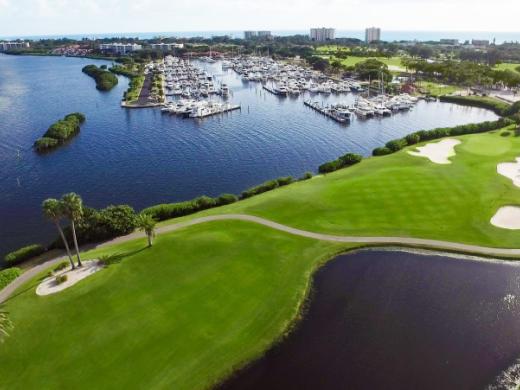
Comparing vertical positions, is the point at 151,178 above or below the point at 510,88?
below

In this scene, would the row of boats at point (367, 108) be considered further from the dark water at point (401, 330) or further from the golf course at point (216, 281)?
the dark water at point (401, 330)

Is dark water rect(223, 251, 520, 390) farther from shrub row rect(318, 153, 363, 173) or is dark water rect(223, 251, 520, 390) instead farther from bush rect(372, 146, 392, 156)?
bush rect(372, 146, 392, 156)

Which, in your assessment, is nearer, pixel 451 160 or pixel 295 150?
pixel 451 160

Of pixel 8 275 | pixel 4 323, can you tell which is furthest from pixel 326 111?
pixel 4 323

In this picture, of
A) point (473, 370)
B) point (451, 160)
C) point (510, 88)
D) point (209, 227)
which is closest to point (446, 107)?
point (510, 88)

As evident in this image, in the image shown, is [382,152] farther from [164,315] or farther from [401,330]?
[164,315]

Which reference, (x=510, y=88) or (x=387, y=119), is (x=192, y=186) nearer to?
(x=387, y=119)
